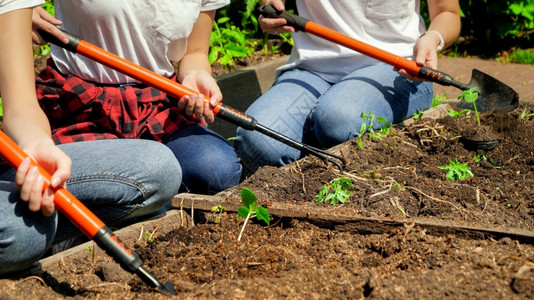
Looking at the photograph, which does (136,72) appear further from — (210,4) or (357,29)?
(357,29)

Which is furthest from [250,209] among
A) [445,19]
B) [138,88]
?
[445,19]

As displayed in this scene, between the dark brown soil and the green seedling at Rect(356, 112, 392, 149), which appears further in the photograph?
the green seedling at Rect(356, 112, 392, 149)

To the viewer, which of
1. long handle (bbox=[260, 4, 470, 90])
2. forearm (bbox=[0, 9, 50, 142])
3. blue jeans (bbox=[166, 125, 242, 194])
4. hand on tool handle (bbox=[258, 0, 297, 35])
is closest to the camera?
forearm (bbox=[0, 9, 50, 142])

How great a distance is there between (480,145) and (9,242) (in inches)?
74.7

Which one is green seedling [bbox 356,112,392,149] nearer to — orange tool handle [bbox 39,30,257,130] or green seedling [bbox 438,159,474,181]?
green seedling [bbox 438,159,474,181]

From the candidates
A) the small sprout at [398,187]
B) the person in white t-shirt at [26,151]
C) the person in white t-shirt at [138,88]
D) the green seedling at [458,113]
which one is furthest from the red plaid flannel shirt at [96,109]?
the green seedling at [458,113]

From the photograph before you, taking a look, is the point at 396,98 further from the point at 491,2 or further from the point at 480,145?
the point at 491,2

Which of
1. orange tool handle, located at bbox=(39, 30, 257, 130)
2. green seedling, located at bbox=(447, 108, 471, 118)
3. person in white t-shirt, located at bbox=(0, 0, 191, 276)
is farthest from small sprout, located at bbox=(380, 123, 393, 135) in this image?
person in white t-shirt, located at bbox=(0, 0, 191, 276)

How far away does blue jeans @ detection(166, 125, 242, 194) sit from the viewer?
254cm

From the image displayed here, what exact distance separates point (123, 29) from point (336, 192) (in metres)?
1.06

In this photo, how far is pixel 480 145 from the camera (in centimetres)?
268

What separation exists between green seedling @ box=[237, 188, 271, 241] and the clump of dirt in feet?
0.14

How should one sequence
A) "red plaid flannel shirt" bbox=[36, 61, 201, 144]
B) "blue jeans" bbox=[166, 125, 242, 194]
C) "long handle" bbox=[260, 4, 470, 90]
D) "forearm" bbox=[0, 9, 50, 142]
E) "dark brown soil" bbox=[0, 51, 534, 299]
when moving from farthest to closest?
1. "long handle" bbox=[260, 4, 470, 90]
2. "blue jeans" bbox=[166, 125, 242, 194]
3. "red plaid flannel shirt" bbox=[36, 61, 201, 144]
4. "forearm" bbox=[0, 9, 50, 142]
5. "dark brown soil" bbox=[0, 51, 534, 299]

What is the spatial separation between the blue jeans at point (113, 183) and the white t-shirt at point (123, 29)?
442 millimetres
